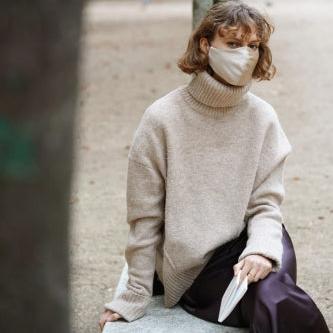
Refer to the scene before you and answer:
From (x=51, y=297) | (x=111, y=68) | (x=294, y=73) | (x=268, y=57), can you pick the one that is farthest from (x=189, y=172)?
(x=111, y=68)

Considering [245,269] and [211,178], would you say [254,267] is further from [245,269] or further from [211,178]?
[211,178]

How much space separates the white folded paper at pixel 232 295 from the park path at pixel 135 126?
56 cm

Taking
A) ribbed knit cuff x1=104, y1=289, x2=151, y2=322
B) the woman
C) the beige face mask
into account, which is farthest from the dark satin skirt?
the beige face mask

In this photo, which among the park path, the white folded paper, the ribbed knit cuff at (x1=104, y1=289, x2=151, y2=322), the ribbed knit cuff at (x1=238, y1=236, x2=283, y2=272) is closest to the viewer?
the white folded paper

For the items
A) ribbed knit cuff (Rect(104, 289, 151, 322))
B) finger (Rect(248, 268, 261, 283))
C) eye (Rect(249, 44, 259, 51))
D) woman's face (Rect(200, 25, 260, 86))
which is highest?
woman's face (Rect(200, 25, 260, 86))

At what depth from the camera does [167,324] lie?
12.1 ft

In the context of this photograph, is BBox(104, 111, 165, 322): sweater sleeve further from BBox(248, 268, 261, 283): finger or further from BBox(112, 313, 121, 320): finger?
BBox(248, 268, 261, 283): finger

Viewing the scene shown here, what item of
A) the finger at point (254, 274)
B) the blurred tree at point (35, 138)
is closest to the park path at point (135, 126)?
the blurred tree at point (35, 138)

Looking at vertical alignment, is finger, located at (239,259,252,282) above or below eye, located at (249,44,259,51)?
below

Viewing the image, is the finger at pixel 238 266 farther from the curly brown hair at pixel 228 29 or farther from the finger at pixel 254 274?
the curly brown hair at pixel 228 29

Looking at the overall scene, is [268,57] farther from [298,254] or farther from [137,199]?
[298,254]

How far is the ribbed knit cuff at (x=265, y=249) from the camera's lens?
349cm

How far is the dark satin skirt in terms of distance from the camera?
3.37 meters

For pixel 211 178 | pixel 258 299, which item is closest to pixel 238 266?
pixel 258 299
